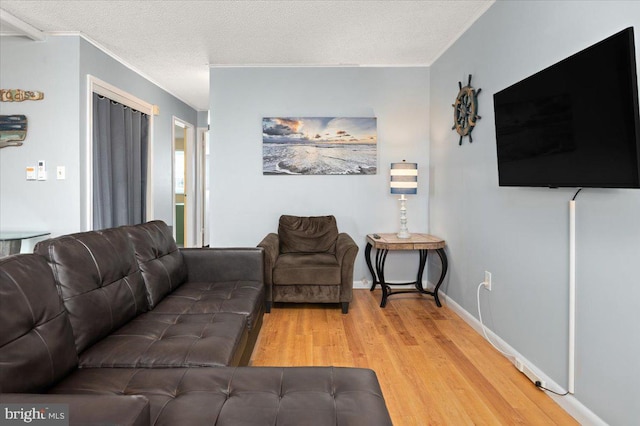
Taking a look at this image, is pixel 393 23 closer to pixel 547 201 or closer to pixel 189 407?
pixel 547 201

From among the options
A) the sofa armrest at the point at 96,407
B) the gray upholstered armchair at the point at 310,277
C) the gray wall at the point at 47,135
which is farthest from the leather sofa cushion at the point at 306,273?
the sofa armrest at the point at 96,407

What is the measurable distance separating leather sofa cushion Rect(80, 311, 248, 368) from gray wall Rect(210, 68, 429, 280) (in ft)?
7.54

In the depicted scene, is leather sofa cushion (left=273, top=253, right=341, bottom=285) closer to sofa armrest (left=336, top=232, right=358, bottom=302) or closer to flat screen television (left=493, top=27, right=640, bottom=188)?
sofa armrest (left=336, top=232, right=358, bottom=302)

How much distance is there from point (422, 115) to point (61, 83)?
3.55 metres

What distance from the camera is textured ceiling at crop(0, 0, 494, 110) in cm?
294

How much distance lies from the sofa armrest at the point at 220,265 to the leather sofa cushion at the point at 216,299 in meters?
0.11

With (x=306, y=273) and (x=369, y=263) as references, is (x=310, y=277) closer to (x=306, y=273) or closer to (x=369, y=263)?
(x=306, y=273)

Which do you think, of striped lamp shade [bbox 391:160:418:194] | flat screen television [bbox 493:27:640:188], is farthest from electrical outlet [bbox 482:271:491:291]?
striped lamp shade [bbox 391:160:418:194]

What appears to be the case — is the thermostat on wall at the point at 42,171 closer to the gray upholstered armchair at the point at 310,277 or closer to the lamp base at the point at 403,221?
the gray upholstered armchair at the point at 310,277

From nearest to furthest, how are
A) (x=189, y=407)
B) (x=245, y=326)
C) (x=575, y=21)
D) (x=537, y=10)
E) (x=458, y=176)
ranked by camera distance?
(x=189, y=407), (x=575, y=21), (x=245, y=326), (x=537, y=10), (x=458, y=176)

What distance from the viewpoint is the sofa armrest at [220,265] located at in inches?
116

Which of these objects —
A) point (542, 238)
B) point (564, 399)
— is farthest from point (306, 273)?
point (564, 399)

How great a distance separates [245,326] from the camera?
209cm

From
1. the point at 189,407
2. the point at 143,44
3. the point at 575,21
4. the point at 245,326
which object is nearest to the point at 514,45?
the point at 575,21
